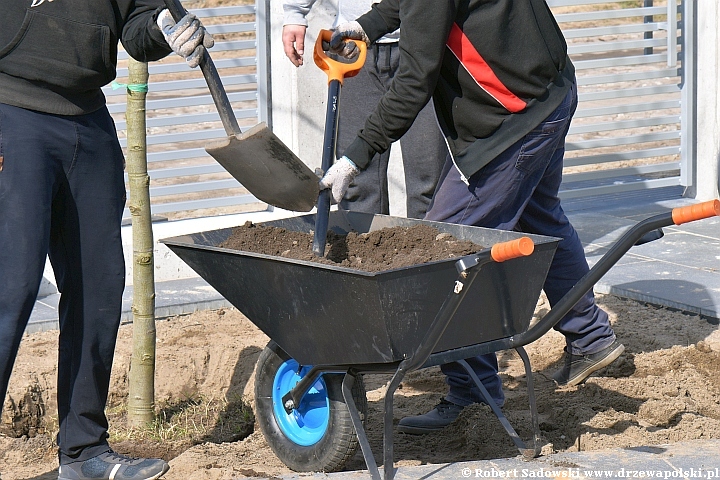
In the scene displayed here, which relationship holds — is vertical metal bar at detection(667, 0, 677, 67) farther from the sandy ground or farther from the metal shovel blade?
the metal shovel blade

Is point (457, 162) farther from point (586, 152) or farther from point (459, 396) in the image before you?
point (586, 152)

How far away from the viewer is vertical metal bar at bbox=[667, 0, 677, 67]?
7.10 m

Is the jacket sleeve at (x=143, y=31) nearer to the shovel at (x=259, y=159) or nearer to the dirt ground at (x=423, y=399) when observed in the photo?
the shovel at (x=259, y=159)

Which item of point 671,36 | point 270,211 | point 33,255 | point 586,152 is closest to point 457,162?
point 33,255

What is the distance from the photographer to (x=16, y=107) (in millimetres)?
3066

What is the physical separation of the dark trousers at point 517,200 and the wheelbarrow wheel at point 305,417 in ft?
1.96

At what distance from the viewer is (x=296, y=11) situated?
4.51 meters

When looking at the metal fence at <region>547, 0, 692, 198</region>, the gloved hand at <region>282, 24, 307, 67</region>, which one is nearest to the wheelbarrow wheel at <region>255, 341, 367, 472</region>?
the gloved hand at <region>282, 24, 307, 67</region>

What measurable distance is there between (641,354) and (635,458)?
1417 mm

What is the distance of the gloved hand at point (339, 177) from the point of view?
3.21m

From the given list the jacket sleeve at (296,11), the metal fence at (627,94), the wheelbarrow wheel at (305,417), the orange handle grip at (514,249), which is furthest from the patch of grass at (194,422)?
the metal fence at (627,94)

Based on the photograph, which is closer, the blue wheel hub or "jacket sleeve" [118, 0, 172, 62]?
"jacket sleeve" [118, 0, 172, 62]

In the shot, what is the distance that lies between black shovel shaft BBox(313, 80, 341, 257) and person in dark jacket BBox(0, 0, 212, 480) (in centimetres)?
46

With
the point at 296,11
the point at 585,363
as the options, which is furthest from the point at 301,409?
the point at 296,11
